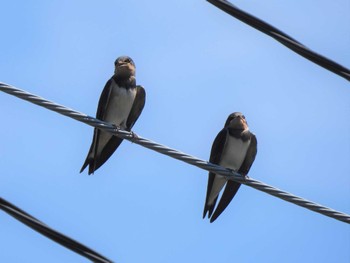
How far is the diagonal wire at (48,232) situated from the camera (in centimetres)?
362

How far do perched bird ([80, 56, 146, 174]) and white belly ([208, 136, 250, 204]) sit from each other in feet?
3.29

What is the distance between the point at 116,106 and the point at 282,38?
4882 millimetres

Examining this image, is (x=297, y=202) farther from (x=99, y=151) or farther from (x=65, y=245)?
(x=99, y=151)

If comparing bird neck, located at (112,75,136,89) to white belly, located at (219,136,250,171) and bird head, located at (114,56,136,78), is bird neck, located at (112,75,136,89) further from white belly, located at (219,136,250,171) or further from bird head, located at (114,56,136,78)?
white belly, located at (219,136,250,171)

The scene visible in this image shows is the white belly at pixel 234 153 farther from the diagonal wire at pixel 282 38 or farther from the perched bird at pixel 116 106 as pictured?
the diagonal wire at pixel 282 38

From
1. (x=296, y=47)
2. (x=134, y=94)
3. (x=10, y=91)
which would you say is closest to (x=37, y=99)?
(x=10, y=91)

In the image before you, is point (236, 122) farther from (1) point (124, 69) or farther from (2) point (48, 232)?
(2) point (48, 232)

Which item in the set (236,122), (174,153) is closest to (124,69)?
(236,122)

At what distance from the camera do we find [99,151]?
8938 mm

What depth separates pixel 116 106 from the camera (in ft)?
29.0

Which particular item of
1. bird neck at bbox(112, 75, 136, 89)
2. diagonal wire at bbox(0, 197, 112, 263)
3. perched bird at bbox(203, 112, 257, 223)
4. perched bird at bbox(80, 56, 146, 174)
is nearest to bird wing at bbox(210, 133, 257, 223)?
perched bird at bbox(203, 112, 257, 223)

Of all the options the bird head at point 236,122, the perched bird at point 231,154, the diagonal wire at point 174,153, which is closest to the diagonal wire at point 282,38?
the diagonal wire at point 174,153

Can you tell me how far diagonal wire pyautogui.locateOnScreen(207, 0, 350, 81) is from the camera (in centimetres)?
402

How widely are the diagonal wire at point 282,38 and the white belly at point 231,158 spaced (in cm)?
462
